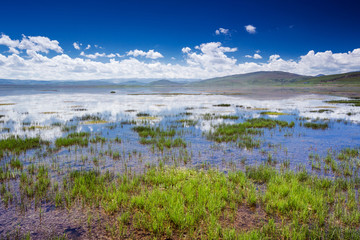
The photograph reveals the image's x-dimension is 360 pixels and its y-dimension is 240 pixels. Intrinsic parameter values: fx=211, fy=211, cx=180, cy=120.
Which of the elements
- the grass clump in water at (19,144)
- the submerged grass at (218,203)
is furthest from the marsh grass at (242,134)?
the grass clump in water at (19,144)

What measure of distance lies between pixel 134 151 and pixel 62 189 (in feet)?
20.3

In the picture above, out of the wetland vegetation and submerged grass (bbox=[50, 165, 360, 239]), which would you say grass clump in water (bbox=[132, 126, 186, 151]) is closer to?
the wetland vegetation

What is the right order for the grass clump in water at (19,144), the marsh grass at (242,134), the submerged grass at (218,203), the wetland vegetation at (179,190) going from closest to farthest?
the submerged grass at (218,203)
the wetland vegetation at (179,190)
the grass clump in water at (19,144)
the marsh grass at (242,134)

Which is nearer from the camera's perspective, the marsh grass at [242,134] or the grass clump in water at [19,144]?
the grass clump in water at [19,144]

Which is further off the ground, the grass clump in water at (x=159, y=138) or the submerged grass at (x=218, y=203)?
the grass clump in water at (x=159, y=138)

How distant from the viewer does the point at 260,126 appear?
24047 millimetres

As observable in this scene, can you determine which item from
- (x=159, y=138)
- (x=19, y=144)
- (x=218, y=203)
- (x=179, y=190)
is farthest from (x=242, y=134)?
(x=19, y=144)

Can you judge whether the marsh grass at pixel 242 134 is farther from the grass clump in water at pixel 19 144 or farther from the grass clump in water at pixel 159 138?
the grass clump in water at pixel 19 144

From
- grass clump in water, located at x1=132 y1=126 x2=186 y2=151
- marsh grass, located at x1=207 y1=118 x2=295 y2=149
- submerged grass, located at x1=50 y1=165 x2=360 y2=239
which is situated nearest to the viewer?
submerged grass, located at x1=50 y1=165 x2=360 y2=239

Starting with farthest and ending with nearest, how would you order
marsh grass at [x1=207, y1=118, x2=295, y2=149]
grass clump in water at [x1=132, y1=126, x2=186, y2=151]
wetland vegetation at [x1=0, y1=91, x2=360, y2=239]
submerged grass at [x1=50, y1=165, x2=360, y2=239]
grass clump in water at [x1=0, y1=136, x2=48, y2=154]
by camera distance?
marsh grass at [x1=207, y1=118, x2=295, y2=149] → grass clump in water at [x1=132, y1=126, x2=186, y2=151] → grass clump in water at [x1=0, y1=136, x2=48, y2=154] → wetland vegetation at [x1=0, y1=91, x2=360, y2=239] → submerged grass at [x1=50, y1=165, x2=360, y2=239]

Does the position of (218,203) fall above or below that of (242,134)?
below

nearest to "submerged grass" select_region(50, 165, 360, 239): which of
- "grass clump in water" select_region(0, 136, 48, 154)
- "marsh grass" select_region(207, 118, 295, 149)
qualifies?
"marsh grass" select_region(207, 118, 295, 149)

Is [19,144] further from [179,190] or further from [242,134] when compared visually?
[242,134]

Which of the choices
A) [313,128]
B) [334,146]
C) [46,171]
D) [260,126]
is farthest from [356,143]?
[46,171]
